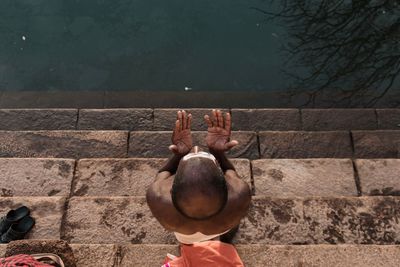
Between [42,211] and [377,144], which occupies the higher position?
[377,144]

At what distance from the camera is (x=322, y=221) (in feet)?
10.8

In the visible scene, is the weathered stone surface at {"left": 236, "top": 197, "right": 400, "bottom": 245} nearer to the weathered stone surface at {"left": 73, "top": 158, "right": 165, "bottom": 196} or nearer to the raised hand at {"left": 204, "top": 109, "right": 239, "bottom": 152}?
the raised hand at {"left": 204, "top": 109, "right": 239, "bottom": 152}

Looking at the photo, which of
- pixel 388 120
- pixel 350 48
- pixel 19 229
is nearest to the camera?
pixel 19 229

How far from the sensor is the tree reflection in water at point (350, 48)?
6453 millimetres

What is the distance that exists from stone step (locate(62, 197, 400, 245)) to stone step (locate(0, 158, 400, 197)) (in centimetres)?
46

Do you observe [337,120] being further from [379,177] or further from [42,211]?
[42,211]

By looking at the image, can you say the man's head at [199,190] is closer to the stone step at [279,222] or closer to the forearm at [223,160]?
the forearm at [223,160]

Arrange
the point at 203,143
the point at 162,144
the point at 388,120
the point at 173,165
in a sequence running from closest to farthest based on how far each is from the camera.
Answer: the point at 173,165, the point at 203,143, the point at 162,144, the point at 388,120

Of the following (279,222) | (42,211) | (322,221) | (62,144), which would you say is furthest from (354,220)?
(62,144)

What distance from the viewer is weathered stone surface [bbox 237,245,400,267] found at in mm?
2789

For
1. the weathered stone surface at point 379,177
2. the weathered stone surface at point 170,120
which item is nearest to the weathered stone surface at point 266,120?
the weathered stone surface at point 170,120

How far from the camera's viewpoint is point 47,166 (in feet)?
13.1

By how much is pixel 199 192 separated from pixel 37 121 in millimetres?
3771

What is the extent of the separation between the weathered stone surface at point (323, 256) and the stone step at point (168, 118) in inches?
98.9
